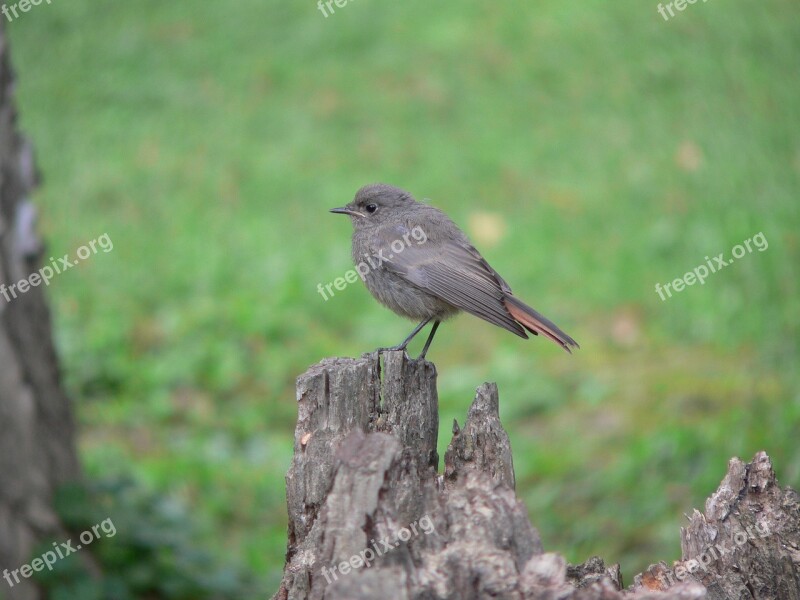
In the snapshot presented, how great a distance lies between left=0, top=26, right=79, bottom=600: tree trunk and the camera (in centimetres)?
600

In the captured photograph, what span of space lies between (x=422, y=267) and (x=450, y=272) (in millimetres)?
160

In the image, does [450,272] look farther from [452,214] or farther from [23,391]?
[452,214]

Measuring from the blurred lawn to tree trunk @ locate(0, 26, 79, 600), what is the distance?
60.3 inches

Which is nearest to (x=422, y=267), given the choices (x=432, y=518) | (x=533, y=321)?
(x=533, y=321)

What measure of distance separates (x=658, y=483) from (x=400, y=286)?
2544 millimetres

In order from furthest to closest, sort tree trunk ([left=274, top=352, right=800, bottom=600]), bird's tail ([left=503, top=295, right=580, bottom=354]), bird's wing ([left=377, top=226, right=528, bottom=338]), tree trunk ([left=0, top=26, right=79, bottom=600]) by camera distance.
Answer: tree trunk ([left=0, top=26, right=79, bottom=600])
bird's wing ([left=377, top=226, right=528, bottom=338])
bird's tail ([left=503, top=295, right=580, bottom=354])
tree trunk ([left=274, top=352, right=800, bottom=600])

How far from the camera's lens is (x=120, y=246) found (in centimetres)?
1047

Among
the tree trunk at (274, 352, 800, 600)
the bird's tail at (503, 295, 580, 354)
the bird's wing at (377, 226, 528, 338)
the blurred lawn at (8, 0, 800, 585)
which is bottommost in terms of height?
the tree trunk at (274, 352, 800, 600)

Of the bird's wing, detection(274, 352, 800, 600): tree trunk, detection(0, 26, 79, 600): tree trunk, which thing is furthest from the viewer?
detection(0, 26, 79, 600): tree trunk

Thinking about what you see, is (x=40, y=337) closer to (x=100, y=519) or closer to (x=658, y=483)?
(x=100, y=519)

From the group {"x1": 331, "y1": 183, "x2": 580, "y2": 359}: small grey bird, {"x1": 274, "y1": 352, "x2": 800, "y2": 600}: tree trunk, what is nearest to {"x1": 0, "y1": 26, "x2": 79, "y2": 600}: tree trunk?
{"x1": 331, "y1": 183, "x2": 580, "y2": 359}: small grey bird

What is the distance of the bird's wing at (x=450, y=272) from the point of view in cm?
545

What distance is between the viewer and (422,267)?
573 cm

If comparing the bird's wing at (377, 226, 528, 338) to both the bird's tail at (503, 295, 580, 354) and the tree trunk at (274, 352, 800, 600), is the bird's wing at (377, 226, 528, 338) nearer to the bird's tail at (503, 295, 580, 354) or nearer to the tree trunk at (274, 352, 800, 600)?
the bird's tail at (503, 295, 580, 354)
